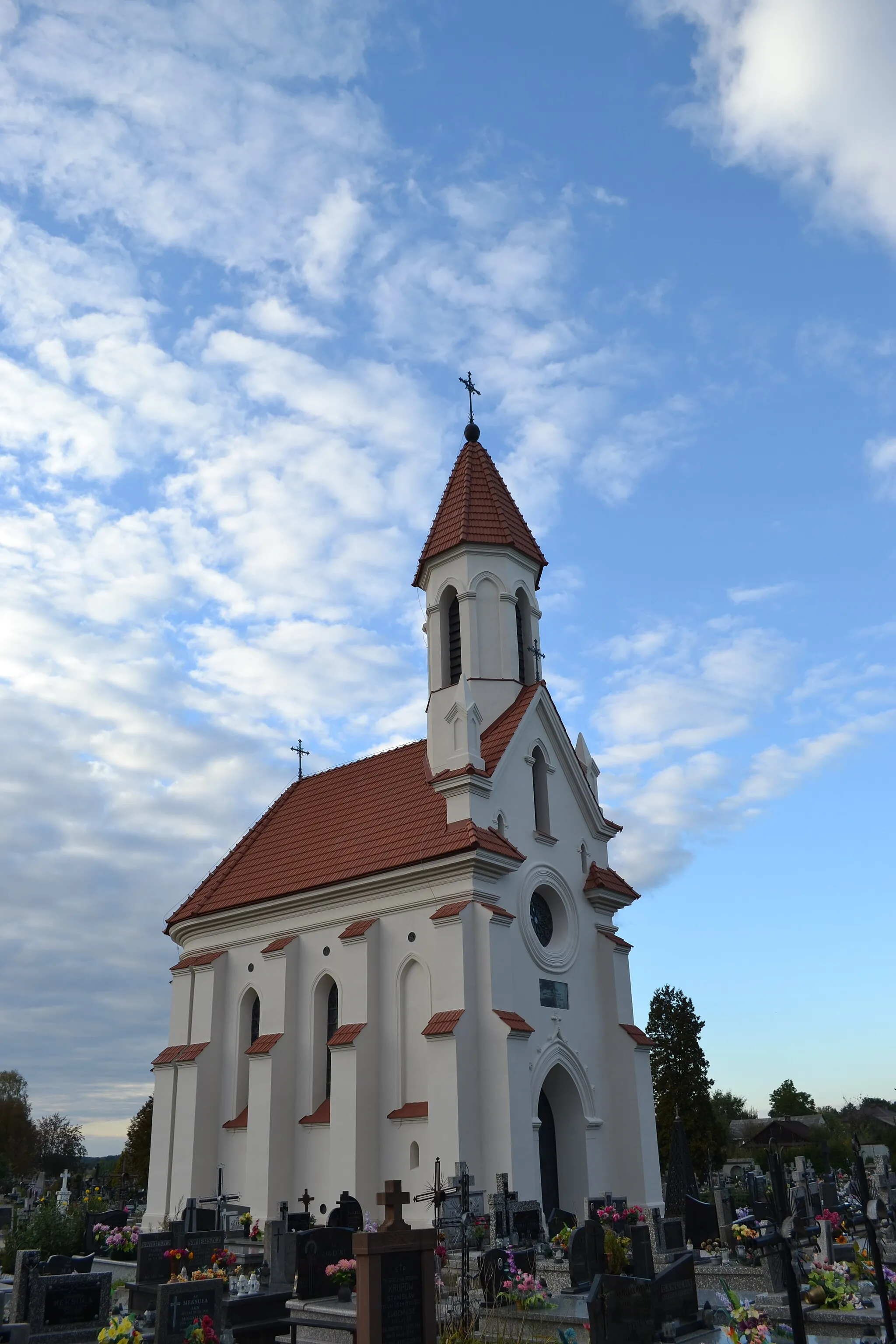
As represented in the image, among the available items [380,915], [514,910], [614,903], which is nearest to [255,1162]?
[380,915]

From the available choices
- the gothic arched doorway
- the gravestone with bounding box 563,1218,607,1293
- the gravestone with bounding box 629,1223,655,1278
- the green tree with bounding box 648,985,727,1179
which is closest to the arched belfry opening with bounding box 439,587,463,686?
the gothic arched doorway

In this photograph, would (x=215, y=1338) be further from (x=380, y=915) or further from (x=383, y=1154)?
(x=380, y=915)

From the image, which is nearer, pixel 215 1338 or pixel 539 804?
pixel 215 1338

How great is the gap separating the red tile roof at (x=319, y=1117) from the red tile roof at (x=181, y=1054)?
3.86m

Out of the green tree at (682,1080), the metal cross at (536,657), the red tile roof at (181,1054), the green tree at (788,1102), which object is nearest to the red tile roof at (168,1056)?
the red tile roof at (181,1054)

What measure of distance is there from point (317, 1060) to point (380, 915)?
12.3ft

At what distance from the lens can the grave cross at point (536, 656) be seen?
26922mm

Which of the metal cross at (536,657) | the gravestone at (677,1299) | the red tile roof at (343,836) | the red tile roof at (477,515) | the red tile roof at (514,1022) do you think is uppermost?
the red tile roof at (477,515)

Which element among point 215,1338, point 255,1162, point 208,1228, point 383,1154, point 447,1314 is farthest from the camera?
point 255,1162

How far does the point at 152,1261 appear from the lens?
14.8 metres

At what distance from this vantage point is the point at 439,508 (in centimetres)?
2905

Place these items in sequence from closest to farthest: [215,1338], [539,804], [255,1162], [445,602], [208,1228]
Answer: [215,1338]
[208,1228]
[255,1162]
[539,804]
[445,602]

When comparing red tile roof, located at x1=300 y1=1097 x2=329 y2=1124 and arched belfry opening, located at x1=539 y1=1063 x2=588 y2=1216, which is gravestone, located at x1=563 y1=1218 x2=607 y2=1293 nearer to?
arched belfry opening, located at x1=539 y1=1063 x2=588 y2=1216

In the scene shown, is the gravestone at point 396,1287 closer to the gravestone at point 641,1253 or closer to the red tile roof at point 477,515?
the gravestone at point 641,1253
